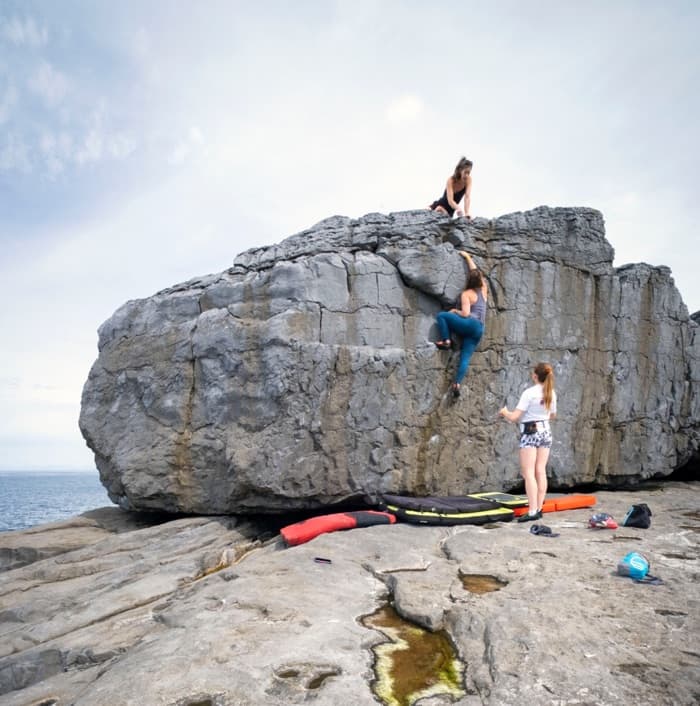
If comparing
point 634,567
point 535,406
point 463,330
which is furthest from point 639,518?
point 463,330

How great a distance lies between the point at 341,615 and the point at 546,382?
4.87m

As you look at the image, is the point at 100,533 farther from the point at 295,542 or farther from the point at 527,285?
the point at 527,285

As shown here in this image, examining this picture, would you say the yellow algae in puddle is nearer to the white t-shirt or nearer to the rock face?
the white t-shirt

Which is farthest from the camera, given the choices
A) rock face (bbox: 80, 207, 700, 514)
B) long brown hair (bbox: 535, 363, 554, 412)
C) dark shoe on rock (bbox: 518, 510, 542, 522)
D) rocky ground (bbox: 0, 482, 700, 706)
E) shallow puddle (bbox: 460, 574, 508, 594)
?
rock face (bbox: 80, 207, 700, 514)

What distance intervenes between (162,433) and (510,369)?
7316 millimetres

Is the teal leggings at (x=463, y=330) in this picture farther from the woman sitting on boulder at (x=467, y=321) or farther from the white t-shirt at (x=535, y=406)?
the white t-shirt at (x=535, y=406)

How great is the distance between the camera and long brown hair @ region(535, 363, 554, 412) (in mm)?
7910

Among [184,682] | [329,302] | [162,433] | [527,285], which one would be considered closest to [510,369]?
[527,285]

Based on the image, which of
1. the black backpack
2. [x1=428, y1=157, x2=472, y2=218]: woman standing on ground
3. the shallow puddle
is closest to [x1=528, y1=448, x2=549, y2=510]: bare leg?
the black backpack

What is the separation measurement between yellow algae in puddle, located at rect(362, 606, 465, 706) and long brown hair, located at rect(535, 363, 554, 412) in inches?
177

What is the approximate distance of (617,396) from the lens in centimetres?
1189

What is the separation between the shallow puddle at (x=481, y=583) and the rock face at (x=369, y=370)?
13.9 ft

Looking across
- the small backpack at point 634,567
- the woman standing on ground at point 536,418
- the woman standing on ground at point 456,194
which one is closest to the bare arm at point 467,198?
the woman standing on ground at point 456,194

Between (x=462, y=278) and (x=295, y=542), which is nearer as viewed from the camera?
(x=295, y=542)
